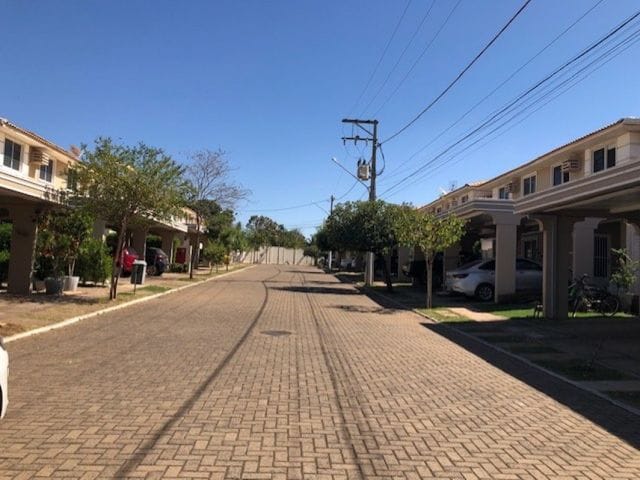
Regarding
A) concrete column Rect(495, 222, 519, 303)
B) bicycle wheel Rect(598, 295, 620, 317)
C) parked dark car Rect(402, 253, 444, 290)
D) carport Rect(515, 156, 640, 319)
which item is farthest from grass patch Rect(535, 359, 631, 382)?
parked dark car Rect(402, 253, 444, 290)

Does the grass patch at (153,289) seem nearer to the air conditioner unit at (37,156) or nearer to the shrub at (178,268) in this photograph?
the air conditioner unit at (37,156)

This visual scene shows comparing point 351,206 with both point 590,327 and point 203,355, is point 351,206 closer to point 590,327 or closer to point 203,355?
point 590,327

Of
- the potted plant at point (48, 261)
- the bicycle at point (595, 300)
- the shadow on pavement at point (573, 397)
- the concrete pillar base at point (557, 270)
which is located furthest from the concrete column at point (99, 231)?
the bicycle at point (595, 300)

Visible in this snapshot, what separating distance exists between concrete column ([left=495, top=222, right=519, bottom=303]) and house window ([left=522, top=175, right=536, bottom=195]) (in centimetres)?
949

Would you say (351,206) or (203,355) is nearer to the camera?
(203,355)

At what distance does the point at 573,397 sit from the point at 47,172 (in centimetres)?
3075

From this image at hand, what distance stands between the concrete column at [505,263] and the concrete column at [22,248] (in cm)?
1502

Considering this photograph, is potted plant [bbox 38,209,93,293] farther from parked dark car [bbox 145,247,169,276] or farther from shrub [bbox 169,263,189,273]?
shrub [bbox 169,263,189,273]

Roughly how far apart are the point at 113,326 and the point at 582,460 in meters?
10.5

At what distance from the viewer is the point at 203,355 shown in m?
10.2

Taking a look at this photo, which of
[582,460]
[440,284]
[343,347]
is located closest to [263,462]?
[582,460]

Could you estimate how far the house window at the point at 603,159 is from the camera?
2296 centimetres

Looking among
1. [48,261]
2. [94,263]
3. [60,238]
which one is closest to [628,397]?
[60,238]

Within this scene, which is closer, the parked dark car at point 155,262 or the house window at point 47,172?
the house window at point 47,172
